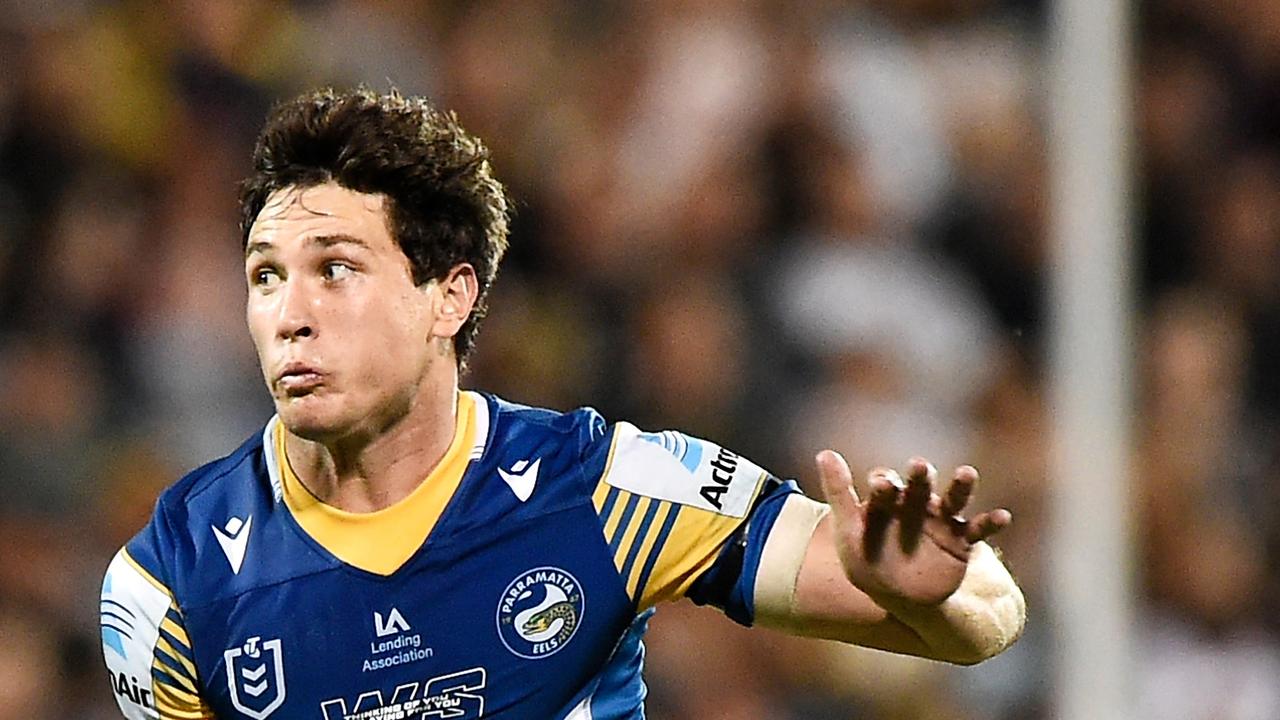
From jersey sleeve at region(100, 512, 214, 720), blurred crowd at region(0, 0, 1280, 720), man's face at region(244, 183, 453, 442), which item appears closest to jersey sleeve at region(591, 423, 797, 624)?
man's face at region(244, 183, 453, 442)

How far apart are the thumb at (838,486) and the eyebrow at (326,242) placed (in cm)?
75

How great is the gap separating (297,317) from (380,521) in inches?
13.6

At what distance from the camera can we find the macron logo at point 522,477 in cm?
360


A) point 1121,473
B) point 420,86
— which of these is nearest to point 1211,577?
point 1121,473

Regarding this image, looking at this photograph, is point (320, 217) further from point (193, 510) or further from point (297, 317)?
point (193, 510)

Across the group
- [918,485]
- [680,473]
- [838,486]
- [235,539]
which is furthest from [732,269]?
[918,485]

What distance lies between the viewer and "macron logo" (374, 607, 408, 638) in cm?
350

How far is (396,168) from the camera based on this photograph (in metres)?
3.56

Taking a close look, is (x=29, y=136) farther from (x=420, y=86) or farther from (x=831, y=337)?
(x=831, y=337)

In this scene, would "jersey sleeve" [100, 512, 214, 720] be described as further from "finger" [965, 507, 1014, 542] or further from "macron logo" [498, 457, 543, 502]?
"finger" [965, 507, 1014, 542]

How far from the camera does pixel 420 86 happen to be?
7852 millimetres

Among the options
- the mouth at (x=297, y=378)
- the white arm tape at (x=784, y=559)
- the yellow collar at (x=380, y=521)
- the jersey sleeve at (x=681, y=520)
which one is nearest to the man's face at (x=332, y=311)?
the mouth at (x=297, y=378)

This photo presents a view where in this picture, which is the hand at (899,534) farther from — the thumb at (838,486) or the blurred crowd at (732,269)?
the blurred crowd at (732,269)

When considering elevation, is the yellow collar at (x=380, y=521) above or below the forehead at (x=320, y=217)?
below
